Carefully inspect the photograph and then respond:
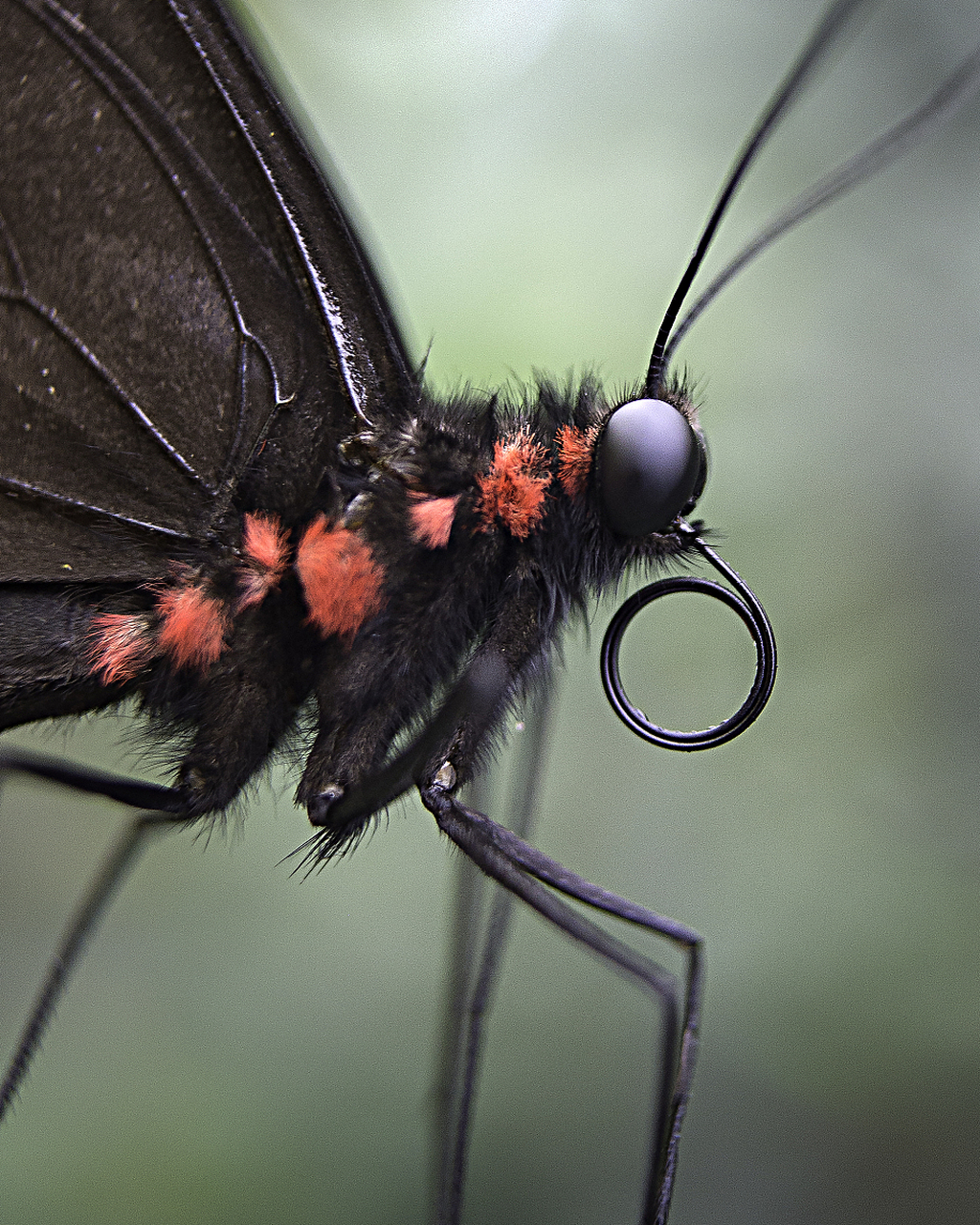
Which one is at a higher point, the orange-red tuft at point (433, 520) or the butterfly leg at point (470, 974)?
the orange-red tuft at point (433, 520)

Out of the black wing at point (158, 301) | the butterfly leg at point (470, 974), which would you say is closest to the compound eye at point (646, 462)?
the black wing at point (158, 301)

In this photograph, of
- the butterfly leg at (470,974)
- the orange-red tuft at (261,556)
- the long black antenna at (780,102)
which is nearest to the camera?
the long black antenna at (780,102)

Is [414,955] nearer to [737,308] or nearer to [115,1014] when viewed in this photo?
[115,1014]

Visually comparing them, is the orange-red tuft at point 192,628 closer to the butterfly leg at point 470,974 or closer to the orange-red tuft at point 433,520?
the orange-red tuft at point 433,520

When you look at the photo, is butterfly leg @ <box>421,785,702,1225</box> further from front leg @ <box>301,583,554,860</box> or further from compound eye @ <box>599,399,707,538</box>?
compound eye @ <box>599,399,707,538</box>

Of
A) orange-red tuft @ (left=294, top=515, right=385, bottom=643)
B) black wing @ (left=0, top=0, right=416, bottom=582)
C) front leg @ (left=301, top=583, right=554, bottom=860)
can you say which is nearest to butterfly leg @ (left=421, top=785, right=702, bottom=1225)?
front leg @ (left=301, top=583, right=554, bottom=860)

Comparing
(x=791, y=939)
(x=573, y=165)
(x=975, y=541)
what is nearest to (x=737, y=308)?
(x=573, y=165)

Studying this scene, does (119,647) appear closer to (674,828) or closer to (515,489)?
(515,489)
